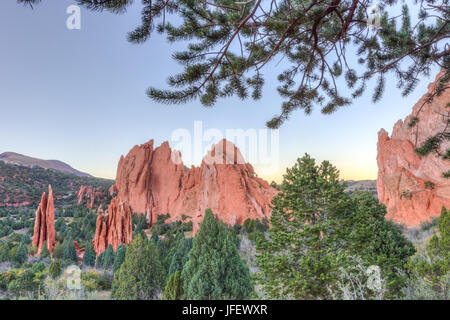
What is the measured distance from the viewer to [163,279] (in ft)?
20.0

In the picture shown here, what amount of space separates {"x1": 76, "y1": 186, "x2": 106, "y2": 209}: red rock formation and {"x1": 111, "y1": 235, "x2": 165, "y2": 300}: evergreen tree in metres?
13.7

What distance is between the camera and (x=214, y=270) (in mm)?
4406

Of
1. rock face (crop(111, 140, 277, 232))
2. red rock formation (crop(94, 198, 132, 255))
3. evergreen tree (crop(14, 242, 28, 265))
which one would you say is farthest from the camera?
rock face (crop(111, 140, 277, 232))

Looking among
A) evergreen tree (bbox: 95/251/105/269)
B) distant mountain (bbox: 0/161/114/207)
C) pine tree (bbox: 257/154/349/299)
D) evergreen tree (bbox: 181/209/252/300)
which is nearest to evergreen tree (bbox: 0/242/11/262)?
distant mountain (bbox: 0/161/114/207)

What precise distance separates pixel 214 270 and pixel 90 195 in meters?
17.9

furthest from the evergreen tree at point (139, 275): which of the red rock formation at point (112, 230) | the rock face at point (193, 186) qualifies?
the rock face at point (193, 186)

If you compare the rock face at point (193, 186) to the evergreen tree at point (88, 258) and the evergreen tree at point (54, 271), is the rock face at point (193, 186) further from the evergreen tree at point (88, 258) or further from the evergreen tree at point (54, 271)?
the evergreen tree at point (54, 271)

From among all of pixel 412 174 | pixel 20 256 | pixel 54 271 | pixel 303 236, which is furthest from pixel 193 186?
pixel 303 236

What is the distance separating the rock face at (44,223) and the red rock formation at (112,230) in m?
3.45

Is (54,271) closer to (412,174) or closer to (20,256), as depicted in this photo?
(20,256)

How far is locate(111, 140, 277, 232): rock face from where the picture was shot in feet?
75.0

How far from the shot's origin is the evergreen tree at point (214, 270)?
4.19 metres

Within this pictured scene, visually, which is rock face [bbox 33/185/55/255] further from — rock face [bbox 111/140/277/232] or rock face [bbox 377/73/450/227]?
rock face [bbox 377/73/450/227]
